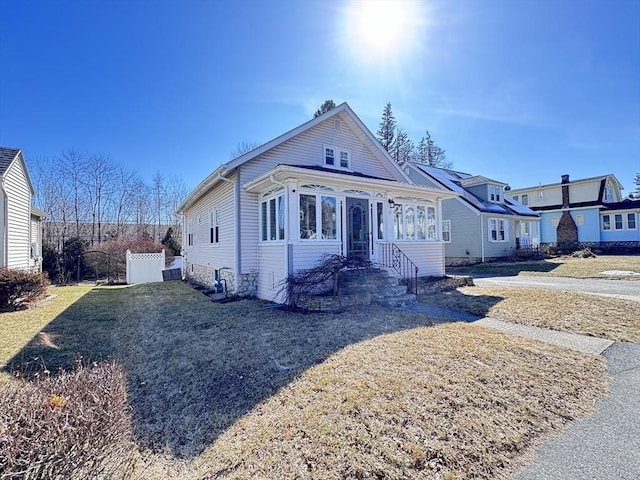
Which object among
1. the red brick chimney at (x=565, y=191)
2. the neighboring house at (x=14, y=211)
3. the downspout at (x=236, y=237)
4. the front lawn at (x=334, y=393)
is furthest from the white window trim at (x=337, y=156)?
the red brick chimney at (x=565, y=191)

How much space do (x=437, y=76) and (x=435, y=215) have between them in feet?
17.6

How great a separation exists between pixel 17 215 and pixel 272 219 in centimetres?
1118

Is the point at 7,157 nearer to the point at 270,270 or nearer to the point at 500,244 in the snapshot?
the point at 270,270

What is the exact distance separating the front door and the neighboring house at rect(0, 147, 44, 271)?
473 inches

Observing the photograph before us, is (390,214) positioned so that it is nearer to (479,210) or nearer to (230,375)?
(230,375)

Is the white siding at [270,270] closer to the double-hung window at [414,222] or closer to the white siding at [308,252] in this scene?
the white siding at [308,252]

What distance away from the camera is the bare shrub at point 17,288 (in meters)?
8.80

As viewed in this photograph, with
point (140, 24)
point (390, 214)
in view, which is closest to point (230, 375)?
point (390, 214)

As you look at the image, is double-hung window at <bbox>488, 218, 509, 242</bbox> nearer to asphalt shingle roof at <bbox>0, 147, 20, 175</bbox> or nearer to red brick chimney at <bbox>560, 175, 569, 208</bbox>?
red brick chimney at <bbox>560, 175, 569, 208</bbox>

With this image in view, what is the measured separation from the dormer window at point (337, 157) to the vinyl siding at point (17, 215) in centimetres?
1161

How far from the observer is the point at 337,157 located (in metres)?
12.2

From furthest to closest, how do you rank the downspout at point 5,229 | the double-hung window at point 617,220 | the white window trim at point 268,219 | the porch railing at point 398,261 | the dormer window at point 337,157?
1. the double-hung window at point 617,220
2. the dormer window at point 337,157
3. the downspout at point 5,229
4. the porch railing at point 398,261
5. the white window trim at point 268,219

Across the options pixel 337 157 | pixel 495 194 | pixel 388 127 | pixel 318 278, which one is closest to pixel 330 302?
pixel 318 278

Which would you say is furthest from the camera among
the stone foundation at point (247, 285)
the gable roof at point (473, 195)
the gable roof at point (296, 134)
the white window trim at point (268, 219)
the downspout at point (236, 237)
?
the gable roof at point (473, 195)
